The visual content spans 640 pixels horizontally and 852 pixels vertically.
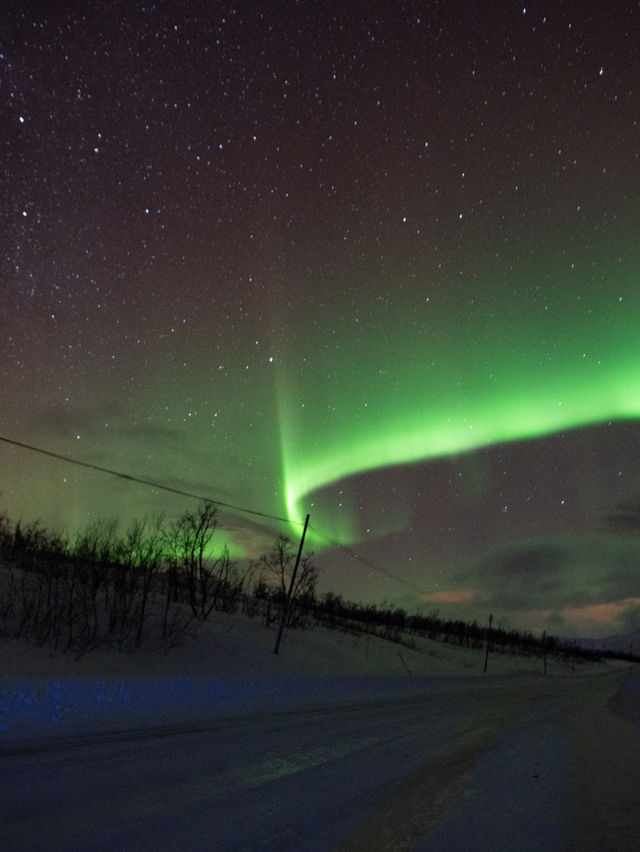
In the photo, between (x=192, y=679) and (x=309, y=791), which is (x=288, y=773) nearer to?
(x=309, y=791)

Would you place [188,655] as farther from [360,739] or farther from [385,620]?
[385,620]

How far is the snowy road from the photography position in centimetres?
506

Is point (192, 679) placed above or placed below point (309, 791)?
below

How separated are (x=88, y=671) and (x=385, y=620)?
116218 mm

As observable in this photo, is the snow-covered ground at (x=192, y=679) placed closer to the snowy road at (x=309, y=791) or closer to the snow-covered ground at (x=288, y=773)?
the snow-covered ground at (x=288, y=773)

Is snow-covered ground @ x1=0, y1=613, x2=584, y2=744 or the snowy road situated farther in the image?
snow-covered ground @ x1=0, y1=613, x2=584, y2=744

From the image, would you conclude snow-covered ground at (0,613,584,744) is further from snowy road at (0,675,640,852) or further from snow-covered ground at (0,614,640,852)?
snowy road at (0,675,640,852)

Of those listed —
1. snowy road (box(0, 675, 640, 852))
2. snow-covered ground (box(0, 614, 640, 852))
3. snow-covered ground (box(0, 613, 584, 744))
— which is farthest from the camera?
snow-covered ground (box(0, 613, 584, 744))

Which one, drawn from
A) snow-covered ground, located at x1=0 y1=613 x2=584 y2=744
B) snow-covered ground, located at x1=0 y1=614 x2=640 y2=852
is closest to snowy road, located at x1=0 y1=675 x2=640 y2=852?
snow-covered ground, located at x1=0 y1=614 x2=640 y2=852

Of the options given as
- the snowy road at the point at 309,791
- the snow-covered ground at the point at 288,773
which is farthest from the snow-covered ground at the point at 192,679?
the snowy road at the point at 309,791

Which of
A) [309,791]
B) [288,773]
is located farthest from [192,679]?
[309,791]

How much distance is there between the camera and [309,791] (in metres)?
6.61

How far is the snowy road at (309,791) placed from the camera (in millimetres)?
5062

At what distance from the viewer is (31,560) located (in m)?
35.8
